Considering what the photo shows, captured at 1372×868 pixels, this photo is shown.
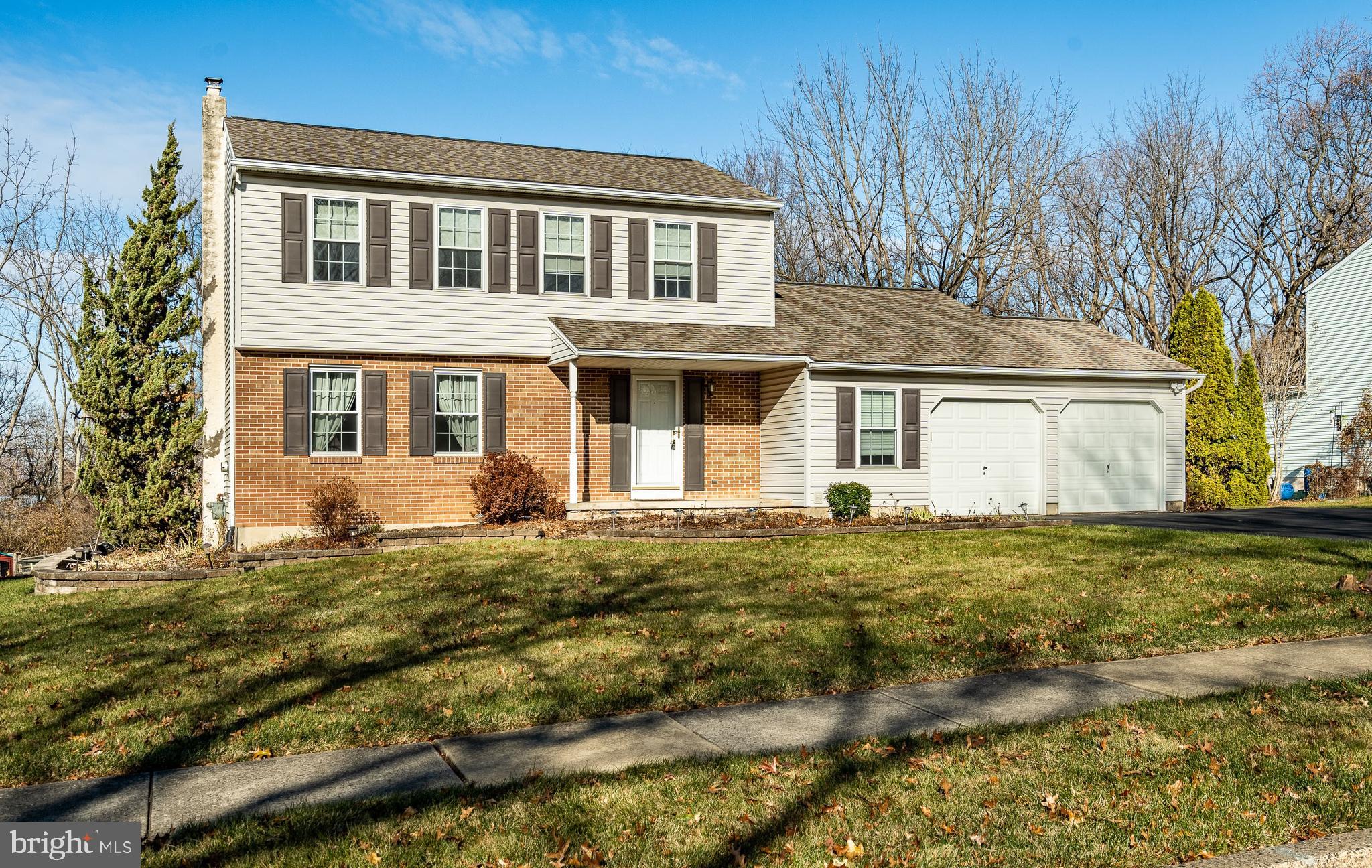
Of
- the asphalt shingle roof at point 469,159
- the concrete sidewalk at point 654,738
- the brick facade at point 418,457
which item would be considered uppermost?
the asphalt shingle roof at point 469,159

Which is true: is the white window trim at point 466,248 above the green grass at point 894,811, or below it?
above

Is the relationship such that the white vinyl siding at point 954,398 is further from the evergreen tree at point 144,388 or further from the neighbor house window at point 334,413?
the evergreen tree at point 144,388

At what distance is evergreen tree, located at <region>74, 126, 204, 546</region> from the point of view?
17188 mm

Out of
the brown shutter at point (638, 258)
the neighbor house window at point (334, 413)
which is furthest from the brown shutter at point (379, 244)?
the brown shutter at point (638, 258)

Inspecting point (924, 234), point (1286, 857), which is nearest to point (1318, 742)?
point (1286, 857)

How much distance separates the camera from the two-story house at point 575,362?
53.9 ft

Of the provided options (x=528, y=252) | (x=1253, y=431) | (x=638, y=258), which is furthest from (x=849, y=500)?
(x=1253, y=431)

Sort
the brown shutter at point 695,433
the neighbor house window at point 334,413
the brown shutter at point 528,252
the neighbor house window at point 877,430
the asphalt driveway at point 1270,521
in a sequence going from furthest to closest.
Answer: the neighbor house window at point 877,430 → the brown shutter at point 695,433 → the brown shutter at point 528,252 → the neighbor house window at point 334,413 → the asphalt driveway at point 1270,521

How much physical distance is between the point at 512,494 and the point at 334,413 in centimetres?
324

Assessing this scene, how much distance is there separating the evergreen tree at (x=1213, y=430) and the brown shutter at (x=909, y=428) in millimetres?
7450

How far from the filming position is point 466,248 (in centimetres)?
1738

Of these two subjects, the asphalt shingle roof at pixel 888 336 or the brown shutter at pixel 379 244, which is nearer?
the brown shutter at pixel 379 244

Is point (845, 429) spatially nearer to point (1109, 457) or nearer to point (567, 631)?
point (1109, 457)

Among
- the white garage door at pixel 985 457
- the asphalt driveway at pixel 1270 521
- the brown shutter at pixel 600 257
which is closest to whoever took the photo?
the asphalt driveway at pixel 1270 521
